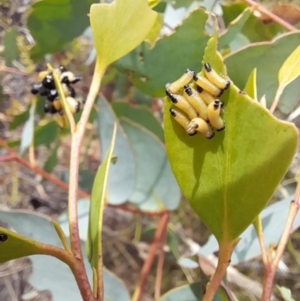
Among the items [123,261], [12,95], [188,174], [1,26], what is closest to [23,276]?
[123,261]

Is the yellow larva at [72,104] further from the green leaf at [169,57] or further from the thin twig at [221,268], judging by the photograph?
the thin twig at [221,268]

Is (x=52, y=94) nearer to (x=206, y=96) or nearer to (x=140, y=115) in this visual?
(x=140, y=115)

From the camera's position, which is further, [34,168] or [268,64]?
[34,168]

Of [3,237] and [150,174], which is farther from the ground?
[3,237]

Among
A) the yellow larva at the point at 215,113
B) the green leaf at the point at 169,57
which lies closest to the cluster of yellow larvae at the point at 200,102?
the yellow larva at the point at 215,113

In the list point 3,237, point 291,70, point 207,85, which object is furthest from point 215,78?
point 3,237

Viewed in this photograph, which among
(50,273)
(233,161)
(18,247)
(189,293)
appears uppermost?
(233,161)

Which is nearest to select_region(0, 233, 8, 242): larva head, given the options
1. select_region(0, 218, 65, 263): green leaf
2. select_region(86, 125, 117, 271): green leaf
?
select_region(0, 218, 65, 263): green leaf
